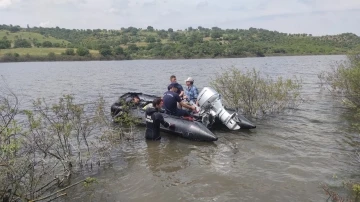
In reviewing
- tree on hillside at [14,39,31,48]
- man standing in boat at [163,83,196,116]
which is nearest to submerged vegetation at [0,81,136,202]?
man standing in boat at [163,83,196,116]

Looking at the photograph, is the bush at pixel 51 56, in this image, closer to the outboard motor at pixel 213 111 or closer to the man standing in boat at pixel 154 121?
the outboard motor at pixel 213 111

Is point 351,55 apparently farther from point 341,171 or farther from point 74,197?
point 74,197

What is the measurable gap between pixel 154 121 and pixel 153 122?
0.24ft

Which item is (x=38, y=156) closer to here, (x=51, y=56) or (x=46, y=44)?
(x=51, y=56)

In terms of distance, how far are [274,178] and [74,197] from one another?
4385mm

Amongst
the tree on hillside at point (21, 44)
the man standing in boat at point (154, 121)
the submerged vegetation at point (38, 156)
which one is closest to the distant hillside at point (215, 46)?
the tree on hillside at point (21, 44)

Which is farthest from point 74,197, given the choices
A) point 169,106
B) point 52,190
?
point 169,106

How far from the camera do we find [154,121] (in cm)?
998

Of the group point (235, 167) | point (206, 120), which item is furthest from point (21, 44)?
point (235, 167)

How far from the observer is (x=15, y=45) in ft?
274

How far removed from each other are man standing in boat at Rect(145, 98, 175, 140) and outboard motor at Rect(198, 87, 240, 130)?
1349 millimetres

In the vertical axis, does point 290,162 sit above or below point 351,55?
below

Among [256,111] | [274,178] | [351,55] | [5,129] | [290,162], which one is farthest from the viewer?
[351,55]

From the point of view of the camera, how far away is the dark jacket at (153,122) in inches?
389
